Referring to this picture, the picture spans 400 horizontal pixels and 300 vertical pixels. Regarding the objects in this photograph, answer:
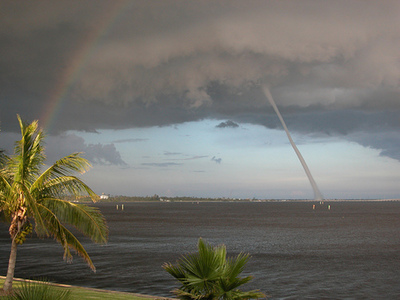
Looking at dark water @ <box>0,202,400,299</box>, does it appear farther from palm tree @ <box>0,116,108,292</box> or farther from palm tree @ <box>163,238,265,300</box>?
palm tree @ <box>163,238,265,300</box>

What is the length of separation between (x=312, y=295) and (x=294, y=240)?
43487 mm

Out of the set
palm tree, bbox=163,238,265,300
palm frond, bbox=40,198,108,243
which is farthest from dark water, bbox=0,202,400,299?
palm tree, bbox=163,238,265,300

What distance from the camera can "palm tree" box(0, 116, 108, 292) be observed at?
56.0 ft

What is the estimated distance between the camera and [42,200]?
17.8 metres

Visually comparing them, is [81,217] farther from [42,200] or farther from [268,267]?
[268,267]

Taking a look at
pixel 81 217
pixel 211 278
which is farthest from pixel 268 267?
pixel 211 278

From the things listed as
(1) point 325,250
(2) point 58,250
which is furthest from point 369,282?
(2) point 58,250

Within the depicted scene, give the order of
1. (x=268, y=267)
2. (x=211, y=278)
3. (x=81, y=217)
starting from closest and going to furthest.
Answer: (x=211, y=278), (x=81, y=217), (x=268, y=267)

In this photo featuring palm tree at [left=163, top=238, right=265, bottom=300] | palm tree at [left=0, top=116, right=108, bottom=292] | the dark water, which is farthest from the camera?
the dark water

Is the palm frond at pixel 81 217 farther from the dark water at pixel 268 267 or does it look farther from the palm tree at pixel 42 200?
the dark water at pixel 268 267

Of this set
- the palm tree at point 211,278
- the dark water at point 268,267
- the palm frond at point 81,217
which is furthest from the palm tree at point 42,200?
the dark water at point 268,267

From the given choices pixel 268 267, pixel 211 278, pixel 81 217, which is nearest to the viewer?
pixel 211 278

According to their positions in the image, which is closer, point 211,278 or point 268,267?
point 211,278

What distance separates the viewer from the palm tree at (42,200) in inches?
672
